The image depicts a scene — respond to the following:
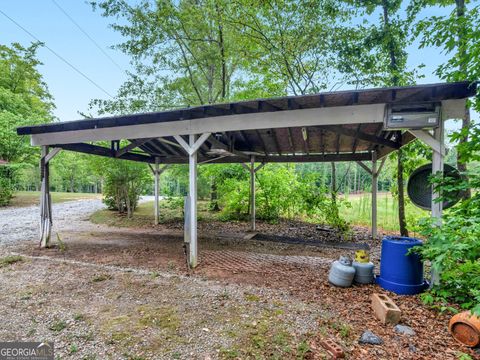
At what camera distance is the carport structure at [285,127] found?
3080 millimetres

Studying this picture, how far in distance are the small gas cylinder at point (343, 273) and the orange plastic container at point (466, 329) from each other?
115 centimetres

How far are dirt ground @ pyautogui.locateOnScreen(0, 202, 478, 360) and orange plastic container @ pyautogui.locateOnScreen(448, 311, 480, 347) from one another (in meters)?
0.09

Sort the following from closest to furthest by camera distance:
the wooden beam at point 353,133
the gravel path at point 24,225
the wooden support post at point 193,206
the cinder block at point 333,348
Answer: the cinder block at point 333,348 → the wooden beam at point 353,133 → the wooden support post at point 193,206 → the gravel path at point 24,225

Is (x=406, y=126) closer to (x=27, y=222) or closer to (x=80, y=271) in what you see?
(x=80, y=271)

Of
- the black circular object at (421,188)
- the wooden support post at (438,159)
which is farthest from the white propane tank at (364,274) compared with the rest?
the black circular object at (421,188)

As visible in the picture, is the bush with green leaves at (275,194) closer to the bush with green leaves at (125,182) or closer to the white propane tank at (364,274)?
the bush with green leaves at (125,182)

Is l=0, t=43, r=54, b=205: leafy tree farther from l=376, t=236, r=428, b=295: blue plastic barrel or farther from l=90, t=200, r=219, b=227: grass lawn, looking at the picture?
l=376, t=236, r=428, b=295: blue plastic barrel

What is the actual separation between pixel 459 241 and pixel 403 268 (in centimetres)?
85

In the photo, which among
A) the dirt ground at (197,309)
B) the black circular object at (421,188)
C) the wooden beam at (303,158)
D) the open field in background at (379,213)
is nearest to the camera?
the dirt ground at (197,309)

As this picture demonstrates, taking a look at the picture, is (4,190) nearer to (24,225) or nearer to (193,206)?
(24,225)

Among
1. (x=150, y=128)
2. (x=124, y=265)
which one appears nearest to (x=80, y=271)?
(x=124, y=265)

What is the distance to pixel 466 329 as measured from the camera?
2215mm

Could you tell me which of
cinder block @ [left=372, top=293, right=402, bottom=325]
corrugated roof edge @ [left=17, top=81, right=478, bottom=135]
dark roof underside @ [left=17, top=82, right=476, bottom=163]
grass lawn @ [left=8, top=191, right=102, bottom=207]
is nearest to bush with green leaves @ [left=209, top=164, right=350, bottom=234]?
dark roof underside @ [left=17, top=82, right=476, bottom=163]

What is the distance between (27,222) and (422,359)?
1074 centimetres
